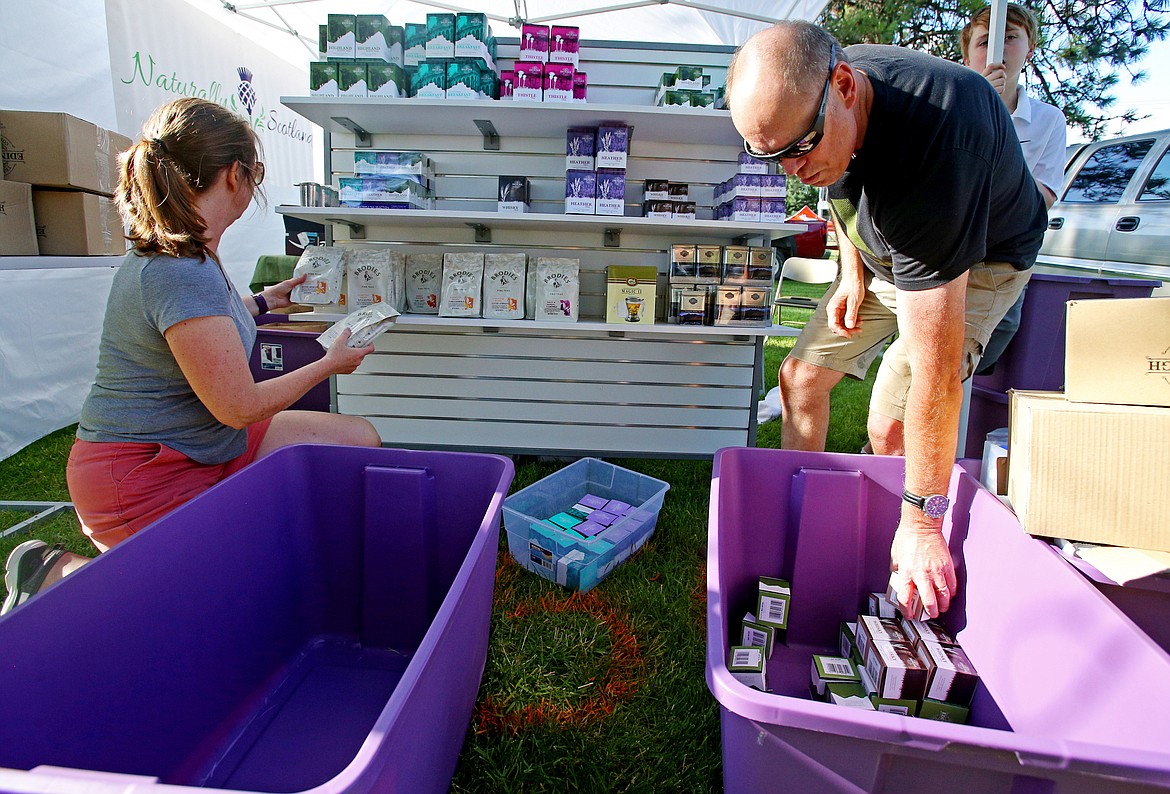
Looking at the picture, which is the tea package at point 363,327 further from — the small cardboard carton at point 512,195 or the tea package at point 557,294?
the small cardboard carton at point 512,195

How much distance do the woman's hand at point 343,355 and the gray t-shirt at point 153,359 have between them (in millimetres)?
239

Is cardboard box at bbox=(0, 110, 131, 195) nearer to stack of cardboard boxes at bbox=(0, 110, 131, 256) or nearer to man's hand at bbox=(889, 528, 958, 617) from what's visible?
stack of cardboard boxes at bbox=(0, 110, 131, 256)

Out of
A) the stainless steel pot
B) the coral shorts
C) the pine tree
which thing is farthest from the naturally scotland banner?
the pine tree

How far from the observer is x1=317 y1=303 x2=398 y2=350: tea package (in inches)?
69.9

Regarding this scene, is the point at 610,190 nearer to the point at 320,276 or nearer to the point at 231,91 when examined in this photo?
the point at 320,276

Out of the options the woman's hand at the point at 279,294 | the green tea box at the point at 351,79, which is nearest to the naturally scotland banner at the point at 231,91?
the green tea box at the point at 351,79

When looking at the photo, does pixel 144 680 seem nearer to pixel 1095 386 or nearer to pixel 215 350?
pixel 215 350

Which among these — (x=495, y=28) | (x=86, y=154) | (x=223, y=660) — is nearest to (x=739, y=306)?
(x=223, y=660)

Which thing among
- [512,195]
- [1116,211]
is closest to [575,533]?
[512,195]

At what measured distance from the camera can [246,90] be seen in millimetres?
4789

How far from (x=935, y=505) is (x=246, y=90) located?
5.53 m

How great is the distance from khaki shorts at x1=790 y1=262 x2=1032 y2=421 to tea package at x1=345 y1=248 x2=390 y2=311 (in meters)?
1.73

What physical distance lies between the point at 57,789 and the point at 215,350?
3.09ft

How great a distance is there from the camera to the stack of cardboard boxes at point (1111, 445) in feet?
3.47
